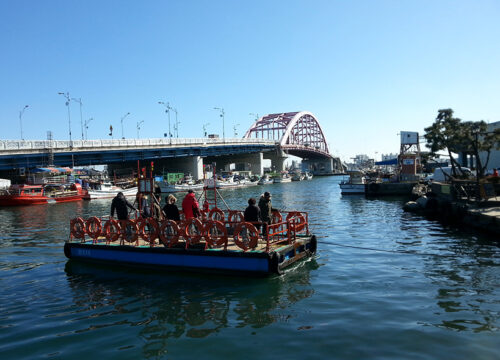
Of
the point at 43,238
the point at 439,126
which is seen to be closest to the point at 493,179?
the point at 439,126

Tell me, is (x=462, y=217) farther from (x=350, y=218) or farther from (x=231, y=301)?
(x=231, y=301)

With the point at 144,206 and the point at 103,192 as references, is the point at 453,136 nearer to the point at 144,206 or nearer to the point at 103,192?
the point at 144,206

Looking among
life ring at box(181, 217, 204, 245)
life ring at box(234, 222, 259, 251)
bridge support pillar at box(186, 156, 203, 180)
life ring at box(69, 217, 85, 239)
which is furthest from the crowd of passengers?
bridge support pillar at box(186, 156, 203, 180)

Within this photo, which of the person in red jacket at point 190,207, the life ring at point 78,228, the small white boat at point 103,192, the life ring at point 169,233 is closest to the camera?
the life ring at point 169,233

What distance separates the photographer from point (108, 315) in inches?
391

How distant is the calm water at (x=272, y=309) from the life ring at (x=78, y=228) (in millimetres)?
1174

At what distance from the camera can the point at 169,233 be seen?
44.5 ft

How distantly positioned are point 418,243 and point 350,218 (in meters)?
10.4

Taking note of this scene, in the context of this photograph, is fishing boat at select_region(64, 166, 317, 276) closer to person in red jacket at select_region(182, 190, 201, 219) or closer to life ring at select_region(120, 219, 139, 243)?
life ring at select_region(120, 219, 139, 243)

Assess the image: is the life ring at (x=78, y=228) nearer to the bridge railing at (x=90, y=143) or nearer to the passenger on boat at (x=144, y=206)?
the passenger on boat at (x=144, y=206)

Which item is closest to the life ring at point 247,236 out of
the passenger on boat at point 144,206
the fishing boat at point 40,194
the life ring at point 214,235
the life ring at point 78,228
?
the life ring at point 214,235

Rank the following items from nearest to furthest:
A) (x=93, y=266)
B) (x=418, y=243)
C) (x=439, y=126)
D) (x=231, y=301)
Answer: (x=231, y=301) → (x=93, y=266) → (x=418, y=243) → (x=439, y=126)

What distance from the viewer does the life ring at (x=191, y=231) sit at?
13.0 m

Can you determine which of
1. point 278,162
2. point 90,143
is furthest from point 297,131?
point 90,143
